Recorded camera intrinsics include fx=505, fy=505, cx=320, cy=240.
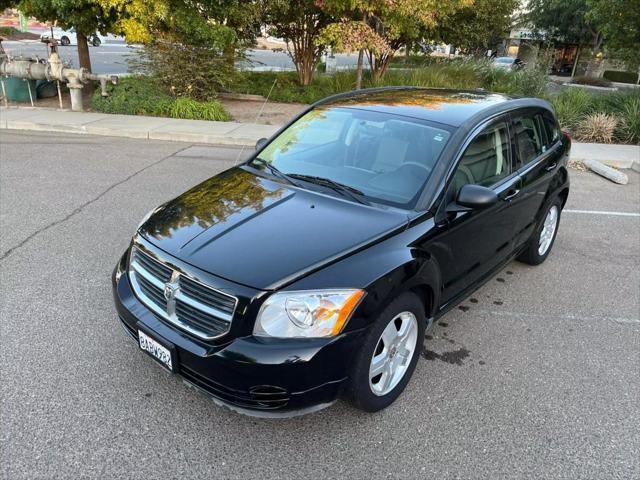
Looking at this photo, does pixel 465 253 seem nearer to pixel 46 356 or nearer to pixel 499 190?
pixel 499 190

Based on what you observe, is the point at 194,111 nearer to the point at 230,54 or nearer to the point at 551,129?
the point at 230,54

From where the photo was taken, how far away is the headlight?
2416 mm

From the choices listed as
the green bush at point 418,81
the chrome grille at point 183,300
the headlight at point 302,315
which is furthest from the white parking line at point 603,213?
the green bush at point 418,81

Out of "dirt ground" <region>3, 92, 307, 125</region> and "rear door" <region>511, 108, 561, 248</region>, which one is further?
"dirt ground" <region>3, 92, 307, 125</region>

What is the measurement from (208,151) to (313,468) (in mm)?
7630

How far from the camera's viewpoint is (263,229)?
285cm

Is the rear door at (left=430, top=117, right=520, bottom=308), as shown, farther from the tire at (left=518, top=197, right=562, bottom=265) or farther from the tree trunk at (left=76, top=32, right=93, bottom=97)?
the tree trunk at (left=76, top=32, right=93, bottom=97)

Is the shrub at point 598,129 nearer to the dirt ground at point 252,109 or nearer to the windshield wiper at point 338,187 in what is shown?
the dirt ground at point 252,109

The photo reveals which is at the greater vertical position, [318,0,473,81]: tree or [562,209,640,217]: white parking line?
[318,0,473,81]: tree

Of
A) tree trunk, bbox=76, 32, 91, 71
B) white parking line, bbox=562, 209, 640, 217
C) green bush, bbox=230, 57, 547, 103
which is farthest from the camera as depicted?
green bush, bbox=230, 57, 547, 103

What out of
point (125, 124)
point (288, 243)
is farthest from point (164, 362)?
point (125, 124)

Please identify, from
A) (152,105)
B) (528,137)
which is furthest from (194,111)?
(528,137)

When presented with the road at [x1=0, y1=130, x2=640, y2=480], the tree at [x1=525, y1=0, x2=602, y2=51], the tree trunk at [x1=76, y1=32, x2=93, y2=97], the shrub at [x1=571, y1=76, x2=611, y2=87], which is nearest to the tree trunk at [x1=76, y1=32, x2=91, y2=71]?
the tree trunk at [x1=76, y1=32, x2=93, y2=97]

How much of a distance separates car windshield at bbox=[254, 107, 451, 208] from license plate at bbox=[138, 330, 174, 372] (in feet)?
4.78
